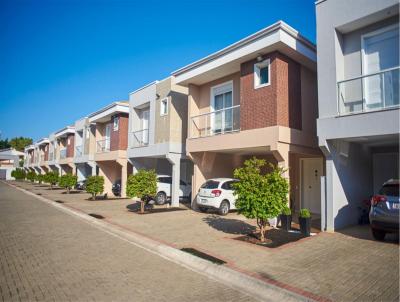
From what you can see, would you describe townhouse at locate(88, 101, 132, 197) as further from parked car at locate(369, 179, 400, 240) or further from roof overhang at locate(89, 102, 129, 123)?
parked car at locate(369, 179, 400, 240)

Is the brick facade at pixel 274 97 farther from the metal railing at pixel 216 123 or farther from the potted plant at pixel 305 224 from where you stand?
the potted plant at pixel 305 224

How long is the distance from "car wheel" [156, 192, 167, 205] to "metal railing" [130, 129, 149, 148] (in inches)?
159

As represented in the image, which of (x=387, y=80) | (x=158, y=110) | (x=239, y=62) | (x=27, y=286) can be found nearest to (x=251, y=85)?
(x=239, y=62)

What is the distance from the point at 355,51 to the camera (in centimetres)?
935

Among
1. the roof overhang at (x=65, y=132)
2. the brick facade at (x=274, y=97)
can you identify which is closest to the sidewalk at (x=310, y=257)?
the brick facade at (x=274, y=97)

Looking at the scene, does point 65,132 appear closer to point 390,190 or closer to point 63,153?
point 63,153

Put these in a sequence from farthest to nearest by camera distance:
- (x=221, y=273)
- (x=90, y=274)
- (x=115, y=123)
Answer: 1. (x=115, y=123)
2. (x=221, y=273)
3. (x=90, y=274)

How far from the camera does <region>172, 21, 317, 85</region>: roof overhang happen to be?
1067 cm

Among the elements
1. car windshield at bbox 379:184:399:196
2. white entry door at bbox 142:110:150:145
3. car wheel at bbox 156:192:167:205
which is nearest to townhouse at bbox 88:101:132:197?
white entry door at bbox 142:110:150:145

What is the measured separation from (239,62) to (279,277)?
929 cm

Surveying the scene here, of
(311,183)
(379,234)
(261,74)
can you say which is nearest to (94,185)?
(261,74)

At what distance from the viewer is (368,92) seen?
906cm

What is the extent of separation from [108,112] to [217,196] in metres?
14.3

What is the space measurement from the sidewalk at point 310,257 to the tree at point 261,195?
2.82 feet
